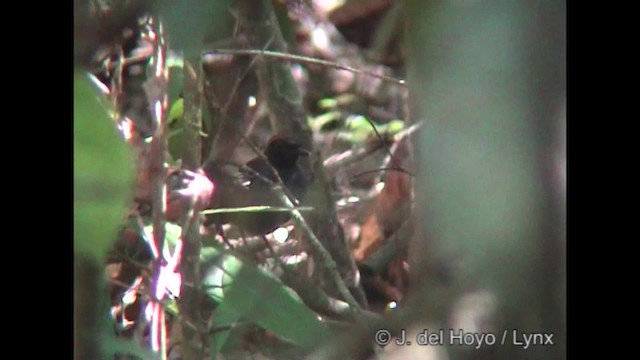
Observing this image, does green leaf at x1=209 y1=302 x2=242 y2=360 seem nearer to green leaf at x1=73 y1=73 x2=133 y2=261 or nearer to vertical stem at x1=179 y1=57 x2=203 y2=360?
vertical stem at x1=179 y1=57 x2=203 y2=360

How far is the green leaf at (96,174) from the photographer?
111 centimetres

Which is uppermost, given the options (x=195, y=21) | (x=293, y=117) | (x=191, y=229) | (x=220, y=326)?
(x=195, y=21)

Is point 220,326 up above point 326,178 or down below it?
below

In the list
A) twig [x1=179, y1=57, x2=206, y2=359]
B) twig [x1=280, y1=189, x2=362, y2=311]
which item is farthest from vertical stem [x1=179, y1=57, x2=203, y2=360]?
twig [x1=280, y1=189, x2=362, y2=311]

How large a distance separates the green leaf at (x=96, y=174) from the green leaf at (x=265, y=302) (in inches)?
5.9

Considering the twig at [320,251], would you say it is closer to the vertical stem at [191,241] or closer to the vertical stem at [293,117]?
the vertical stem at [293,117]

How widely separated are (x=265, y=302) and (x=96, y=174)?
10.4 inches

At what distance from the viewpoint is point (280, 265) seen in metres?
1.10

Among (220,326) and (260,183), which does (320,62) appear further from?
(220,326)

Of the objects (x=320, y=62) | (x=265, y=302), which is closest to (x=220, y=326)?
(x=265, y=302)

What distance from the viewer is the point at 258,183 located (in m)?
1.10
